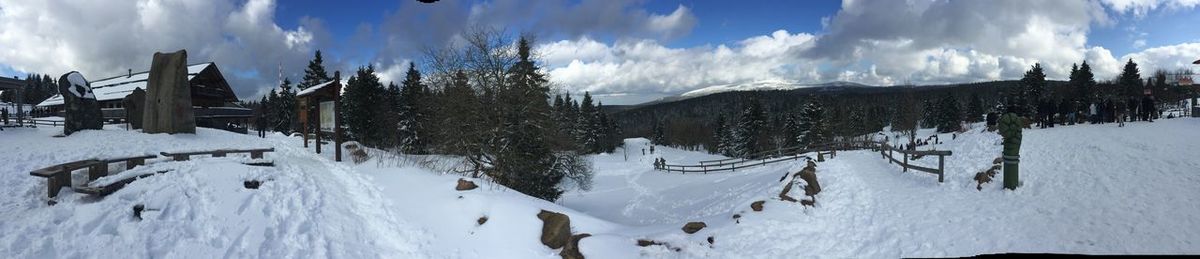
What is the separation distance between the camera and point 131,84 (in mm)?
39000

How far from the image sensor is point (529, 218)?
8195 mm

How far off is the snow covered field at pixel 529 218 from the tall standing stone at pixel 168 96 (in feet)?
25.3

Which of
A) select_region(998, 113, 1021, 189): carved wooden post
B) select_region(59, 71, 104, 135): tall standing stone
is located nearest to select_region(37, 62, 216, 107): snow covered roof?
select_region(59, 71, 104, 135): tall standing stone

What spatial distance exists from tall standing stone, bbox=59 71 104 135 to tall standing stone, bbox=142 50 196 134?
153cm

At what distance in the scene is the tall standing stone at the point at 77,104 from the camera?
60.4 feet

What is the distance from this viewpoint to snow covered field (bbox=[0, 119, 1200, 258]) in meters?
6.21

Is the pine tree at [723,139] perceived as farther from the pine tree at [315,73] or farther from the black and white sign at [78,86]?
the black and white sign at [78,86]

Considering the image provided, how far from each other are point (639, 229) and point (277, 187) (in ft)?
20.4

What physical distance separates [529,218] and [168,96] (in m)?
19.4

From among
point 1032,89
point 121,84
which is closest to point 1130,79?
point 1032,89

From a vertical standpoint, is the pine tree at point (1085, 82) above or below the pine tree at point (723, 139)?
above

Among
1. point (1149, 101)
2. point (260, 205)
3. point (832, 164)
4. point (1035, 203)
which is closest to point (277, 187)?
point (260, 205)

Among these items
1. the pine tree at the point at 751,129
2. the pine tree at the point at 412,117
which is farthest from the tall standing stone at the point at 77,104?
the pine tree at the point at 751,129

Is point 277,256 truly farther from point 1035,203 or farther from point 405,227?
point 1035,203
